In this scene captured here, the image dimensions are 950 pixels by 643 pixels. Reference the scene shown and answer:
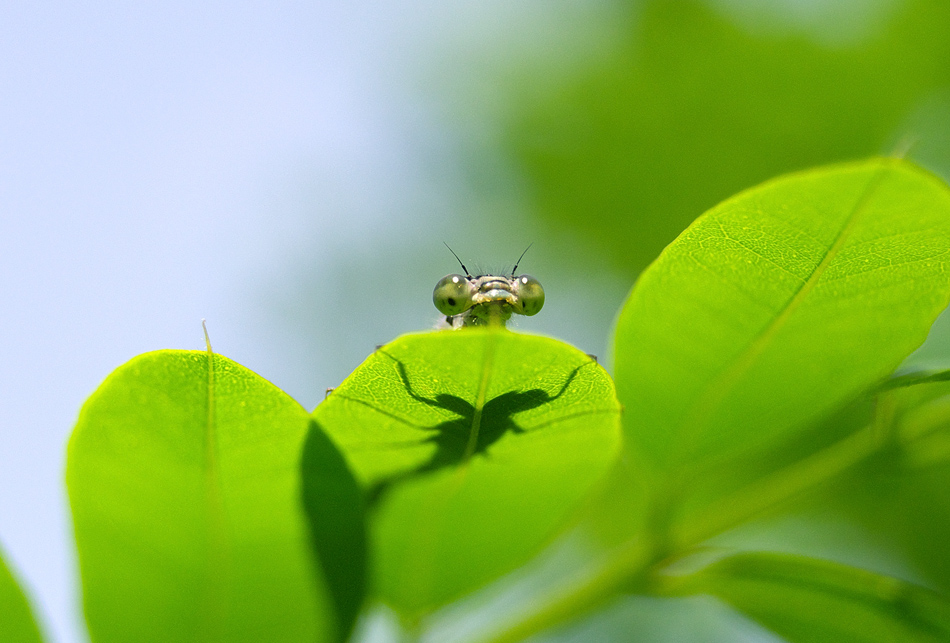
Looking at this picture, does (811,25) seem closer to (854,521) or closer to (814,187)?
(854,521)

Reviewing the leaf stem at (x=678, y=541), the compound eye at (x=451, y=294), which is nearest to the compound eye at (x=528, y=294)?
the compound eye at (x=451, y=294)

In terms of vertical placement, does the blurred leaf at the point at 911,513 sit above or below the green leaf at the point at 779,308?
above

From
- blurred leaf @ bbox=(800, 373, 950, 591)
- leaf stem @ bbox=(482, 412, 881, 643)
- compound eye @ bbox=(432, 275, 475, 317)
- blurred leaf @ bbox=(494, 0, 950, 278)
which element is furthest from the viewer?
blurred leaf @ bbox=(494, 0, 950, 278)

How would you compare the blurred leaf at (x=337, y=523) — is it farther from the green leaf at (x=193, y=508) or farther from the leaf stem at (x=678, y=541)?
the leaf stem at (x=678, y=541)

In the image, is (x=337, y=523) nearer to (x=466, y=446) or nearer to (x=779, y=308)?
(x=466, y=446)

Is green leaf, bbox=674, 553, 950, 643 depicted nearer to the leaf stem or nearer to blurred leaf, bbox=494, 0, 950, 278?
the leaf stem

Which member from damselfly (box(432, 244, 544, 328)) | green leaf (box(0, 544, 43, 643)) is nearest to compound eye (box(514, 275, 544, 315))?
damselfly (box(432, 244, 544, 328))
